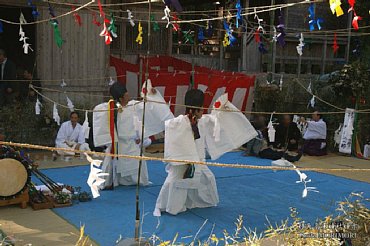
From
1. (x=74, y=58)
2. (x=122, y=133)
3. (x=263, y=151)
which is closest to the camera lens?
(x=122, y=133)

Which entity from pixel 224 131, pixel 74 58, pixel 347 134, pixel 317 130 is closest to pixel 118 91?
pixel 224 131

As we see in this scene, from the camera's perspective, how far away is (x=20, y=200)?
522 cm

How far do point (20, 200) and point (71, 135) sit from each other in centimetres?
293

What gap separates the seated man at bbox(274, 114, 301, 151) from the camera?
9.58 meters

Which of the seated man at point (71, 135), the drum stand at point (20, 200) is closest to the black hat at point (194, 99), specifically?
the drum stand at point (20, 200)

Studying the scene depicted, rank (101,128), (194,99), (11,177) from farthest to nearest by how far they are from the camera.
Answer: (101,128) → (194,99) → (11,177)

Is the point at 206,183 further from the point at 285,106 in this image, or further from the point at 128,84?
the point at 285,106

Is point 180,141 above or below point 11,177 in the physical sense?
above

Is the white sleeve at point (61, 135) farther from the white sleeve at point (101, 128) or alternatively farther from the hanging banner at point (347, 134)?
the hanging banner at point (347, 134)

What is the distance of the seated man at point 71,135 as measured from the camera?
8.00 meters

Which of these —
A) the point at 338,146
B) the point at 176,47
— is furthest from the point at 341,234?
the point at 176,47

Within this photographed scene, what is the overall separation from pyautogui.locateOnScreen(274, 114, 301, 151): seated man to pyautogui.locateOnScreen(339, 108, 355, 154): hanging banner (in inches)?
35.4

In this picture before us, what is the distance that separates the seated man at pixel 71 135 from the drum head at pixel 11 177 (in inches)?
112

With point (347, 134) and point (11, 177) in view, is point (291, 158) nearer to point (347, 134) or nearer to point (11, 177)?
point (347, 134)
